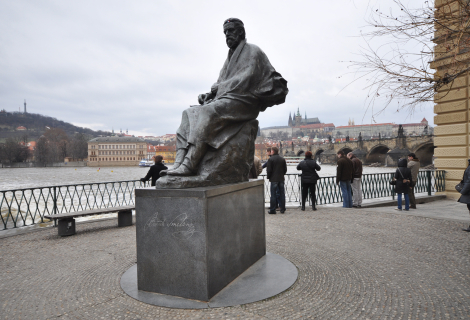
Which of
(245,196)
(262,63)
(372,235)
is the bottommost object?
(372,235)

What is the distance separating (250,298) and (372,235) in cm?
334

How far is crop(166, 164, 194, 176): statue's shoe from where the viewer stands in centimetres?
308

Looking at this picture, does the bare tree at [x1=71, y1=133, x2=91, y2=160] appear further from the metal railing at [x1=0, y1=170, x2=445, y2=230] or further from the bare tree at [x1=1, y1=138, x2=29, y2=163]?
the metal railing at [x1=0, y1=170, x2=445, y2=230]

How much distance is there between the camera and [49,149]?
274 ft

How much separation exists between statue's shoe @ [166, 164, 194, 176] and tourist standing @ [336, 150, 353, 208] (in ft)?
20.0

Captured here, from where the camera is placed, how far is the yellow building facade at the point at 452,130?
9.86m

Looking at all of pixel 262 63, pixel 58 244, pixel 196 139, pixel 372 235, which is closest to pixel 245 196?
pixel 196 139

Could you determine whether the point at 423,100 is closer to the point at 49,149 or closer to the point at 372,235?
the point at 372,235

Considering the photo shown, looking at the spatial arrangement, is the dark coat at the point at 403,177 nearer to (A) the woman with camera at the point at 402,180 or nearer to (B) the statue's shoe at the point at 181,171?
(A) the woman with camera at the point at 402,180

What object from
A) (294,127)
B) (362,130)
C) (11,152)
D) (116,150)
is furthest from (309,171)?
(294,127)

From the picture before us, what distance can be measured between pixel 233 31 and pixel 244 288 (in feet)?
9.76

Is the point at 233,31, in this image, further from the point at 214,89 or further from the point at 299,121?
the point at 299,121

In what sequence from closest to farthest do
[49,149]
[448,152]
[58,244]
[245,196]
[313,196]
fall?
[245,196] < [58,244] < [313,196] < [448,152] < [49,149]

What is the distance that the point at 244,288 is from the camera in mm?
3037
